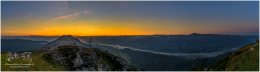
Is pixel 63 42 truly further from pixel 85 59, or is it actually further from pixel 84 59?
→ pixel 85 59

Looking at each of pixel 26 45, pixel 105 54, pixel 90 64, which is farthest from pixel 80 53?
pixel 105 54

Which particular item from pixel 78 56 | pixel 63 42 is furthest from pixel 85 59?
pixel 63 42

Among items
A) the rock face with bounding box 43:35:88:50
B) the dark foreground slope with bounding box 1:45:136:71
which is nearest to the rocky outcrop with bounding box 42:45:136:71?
the dark foreground slope with bounding box 1:45:136:71

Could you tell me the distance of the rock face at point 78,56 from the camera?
300ft

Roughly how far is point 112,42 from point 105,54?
2646cm

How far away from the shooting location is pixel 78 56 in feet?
340

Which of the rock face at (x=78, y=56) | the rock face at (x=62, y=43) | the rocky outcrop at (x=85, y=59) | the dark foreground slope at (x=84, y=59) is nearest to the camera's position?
the dark foreground slope at (x=84, y=59)

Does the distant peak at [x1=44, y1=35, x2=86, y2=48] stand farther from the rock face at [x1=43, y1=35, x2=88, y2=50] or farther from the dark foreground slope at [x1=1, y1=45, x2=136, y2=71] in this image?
the dark foreground slope at [x1=1, y1=45, x2=136, y2=71]

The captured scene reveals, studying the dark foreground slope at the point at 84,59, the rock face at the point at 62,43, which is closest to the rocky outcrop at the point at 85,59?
the dark foreground slope at the point at 84,59

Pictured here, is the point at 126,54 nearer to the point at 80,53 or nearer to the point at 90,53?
the point at 90,53

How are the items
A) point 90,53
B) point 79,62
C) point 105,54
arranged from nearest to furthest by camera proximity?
1. point 79,62
2. point 90,53
3. point 105,54

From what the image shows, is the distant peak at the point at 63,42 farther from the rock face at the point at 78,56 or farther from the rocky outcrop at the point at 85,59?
the rocky outcrop at the point at 85,59

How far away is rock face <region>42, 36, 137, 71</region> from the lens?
91500mm

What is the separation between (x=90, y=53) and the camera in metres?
120
